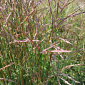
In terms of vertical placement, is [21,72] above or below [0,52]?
below

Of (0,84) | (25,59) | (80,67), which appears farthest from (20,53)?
(80,67)

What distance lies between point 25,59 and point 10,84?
335mm

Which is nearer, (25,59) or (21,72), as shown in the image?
(25,59)

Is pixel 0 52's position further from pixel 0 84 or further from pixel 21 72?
pixel 0 84

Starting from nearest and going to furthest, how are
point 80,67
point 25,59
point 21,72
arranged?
point 25,59
point 21,72
point 80,67

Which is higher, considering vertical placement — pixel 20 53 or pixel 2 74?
pixel 20 53

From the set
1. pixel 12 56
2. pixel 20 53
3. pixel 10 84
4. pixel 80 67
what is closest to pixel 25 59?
pixel 20 53

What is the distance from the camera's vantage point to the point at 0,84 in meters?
1.13

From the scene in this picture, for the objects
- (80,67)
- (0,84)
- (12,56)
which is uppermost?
(12,56)

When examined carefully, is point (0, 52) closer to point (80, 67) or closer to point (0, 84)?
point (0, 84)

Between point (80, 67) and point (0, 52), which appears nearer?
point (0, 52)

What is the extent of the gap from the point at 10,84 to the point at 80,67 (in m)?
0.76

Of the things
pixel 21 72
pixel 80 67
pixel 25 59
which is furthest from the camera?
pixel 80 67

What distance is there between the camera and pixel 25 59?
952mm
